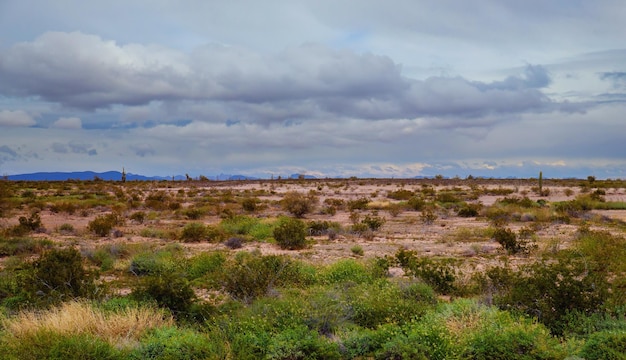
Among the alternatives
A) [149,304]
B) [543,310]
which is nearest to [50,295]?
[149,304]

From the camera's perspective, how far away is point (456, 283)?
13.1m

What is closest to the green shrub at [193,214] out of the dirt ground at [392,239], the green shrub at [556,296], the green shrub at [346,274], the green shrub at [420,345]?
the dirt ground at [392,239]

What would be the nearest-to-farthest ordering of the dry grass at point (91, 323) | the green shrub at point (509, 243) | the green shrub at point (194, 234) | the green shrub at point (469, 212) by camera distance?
the dry grass at point (91, 323)
the green shrub at point (509, 243)
the green shrub at point (194, 234)
the green shrub at point (469, 212)

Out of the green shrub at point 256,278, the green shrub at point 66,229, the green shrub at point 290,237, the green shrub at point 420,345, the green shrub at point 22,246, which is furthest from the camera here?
the green shrub at point 66,229

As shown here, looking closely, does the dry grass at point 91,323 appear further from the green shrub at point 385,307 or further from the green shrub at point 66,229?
the green shrub at point 66,229

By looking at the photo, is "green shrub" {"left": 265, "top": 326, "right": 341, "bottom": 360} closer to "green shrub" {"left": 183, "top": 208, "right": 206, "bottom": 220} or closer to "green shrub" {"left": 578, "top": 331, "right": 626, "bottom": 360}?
"green shrub" {"left": 578, "top": 331, "right": 626, "bottom": 360}

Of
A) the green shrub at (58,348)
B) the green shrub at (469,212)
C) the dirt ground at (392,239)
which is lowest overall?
the dirt ground at (392,239)

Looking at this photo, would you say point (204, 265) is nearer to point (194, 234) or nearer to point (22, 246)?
point (194, 234)

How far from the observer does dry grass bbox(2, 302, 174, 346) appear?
8.38m

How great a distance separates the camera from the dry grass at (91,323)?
8.38 meters

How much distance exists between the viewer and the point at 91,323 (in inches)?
349

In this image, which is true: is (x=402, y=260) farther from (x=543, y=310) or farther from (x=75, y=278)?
(x=75, y=278)

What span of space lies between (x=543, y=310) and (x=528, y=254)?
911cm

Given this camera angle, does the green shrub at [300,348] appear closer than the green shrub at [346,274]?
Yes
